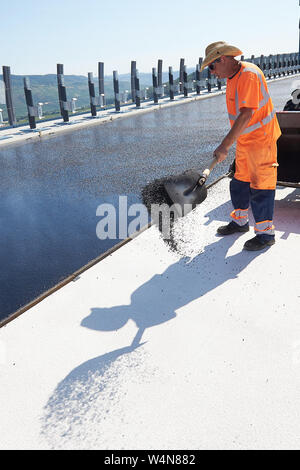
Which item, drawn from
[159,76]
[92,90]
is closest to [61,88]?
[92,90]

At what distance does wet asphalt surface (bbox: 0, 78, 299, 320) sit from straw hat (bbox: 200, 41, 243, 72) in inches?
78.0

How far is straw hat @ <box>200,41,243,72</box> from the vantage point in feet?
9.74

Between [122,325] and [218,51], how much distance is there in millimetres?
2031

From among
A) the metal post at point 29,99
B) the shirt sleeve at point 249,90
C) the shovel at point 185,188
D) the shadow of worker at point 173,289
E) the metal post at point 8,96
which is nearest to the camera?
the shadow of worker at point 173,289

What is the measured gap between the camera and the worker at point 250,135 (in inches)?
118

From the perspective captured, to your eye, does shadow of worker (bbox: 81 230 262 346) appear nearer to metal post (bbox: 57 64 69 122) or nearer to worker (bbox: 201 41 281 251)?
worker (bbox: 201 41 281 251)

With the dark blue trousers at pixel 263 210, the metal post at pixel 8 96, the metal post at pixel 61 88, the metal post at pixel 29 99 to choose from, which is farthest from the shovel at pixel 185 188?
the metal post at pixel 61 88

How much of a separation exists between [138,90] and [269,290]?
18077 millimetres

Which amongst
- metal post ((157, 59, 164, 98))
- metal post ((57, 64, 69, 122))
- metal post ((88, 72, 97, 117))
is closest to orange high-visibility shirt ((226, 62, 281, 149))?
metal post ((57, 64, 69, 122))

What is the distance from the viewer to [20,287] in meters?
3.43

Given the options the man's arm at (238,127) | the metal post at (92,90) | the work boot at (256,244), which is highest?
the metal post at (92,90)

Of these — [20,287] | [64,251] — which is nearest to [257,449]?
[20,287]

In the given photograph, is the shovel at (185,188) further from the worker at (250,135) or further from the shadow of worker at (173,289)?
the shadow of worker at (173,289)
